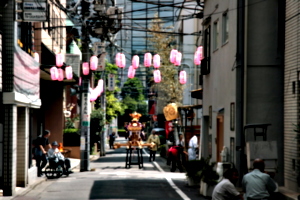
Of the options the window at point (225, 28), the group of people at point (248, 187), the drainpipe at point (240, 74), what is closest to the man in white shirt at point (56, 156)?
the window at point (225, 28)

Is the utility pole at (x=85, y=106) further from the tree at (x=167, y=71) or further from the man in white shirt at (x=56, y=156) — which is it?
the tree at (x=167, y=71)

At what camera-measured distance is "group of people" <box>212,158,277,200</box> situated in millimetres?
11977

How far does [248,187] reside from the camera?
12.4 m

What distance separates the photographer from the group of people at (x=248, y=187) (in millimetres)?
11977

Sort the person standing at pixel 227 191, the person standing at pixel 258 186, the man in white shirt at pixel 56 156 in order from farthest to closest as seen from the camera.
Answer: the man in white shirt at pixel 56 156
the person standing at pixel 258 186
the person standing at pixel 227 191

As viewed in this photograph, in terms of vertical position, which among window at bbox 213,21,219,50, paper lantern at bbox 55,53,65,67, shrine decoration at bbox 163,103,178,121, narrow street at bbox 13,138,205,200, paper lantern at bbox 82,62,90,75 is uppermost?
window at bbox 213,21,219,50

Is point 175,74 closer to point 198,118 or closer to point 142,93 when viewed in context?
point 198,118

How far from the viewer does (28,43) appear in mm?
25203

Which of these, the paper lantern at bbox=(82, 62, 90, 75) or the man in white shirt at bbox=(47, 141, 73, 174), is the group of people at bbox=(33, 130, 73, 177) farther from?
the paper lantern at bbox=(82, 62, 90, 75)

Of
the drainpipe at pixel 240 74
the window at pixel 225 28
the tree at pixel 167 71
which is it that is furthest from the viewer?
the tree at pixel 167 71

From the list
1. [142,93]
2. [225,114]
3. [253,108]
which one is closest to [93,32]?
[225,114]

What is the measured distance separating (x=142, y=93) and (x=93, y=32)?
8210 cm

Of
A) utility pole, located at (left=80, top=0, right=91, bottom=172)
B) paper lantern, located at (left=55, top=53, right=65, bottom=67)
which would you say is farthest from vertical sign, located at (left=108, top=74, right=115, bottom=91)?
utility pole, located at (left=80, top=0, right=91, bottom=172)

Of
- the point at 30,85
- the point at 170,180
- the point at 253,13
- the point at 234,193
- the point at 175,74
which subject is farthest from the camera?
the point at 175,74
